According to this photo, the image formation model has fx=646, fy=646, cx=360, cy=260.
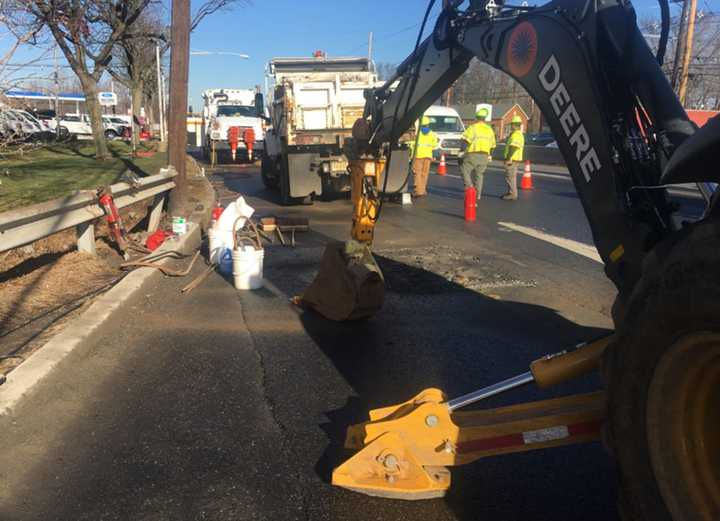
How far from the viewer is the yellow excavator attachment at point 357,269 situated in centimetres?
555

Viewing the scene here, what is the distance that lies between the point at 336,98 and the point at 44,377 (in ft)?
36.8

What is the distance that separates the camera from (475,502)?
3047 millimetres

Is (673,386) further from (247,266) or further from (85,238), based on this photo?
(85,238)

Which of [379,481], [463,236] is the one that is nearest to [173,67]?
[463,236]

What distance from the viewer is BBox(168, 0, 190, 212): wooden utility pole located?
1116cm

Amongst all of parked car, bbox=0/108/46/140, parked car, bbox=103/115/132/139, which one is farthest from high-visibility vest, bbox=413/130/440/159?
parked car, bbox=103/115/132/139

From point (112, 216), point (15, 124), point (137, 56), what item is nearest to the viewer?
point (15, 124)

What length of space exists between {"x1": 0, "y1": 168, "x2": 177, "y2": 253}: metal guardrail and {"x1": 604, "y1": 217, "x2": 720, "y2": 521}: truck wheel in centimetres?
475

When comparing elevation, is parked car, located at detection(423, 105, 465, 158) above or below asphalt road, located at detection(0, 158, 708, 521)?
above

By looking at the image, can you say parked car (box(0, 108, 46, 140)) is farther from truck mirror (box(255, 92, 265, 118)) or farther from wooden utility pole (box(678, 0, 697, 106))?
wooden utility pole (box(678, 0, 697, 106))

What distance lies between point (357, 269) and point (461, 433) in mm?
2777

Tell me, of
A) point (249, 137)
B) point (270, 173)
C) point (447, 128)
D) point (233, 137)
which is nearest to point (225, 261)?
point (270, 173)

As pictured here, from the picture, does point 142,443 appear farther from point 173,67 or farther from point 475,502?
point 173,67

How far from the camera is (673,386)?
2115 mm
